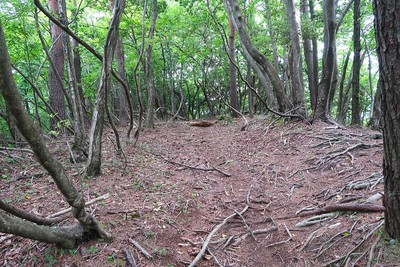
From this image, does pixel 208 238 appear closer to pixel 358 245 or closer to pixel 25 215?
pixel 358 245

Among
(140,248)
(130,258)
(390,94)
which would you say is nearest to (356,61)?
(390,94)

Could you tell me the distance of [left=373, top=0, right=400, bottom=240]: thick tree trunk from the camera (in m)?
2.02

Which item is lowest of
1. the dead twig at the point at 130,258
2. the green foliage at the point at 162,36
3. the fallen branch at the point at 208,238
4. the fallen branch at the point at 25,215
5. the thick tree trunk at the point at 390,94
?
the fallen branch at the point at 208,238

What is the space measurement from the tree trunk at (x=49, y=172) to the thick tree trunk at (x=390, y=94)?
2714 millimetres

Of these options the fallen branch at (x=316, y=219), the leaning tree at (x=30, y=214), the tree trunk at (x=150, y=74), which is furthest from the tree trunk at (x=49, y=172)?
the tree trunk at (x=150, y=74)

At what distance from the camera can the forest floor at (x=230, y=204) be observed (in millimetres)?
2783

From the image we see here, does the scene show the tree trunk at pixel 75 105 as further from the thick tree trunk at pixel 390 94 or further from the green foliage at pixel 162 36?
the thick tree trunk at pixel 390 94

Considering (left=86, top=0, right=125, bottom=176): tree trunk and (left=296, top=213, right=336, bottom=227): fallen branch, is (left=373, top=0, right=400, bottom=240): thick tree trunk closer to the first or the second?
(left=296, top=213, right=336, bottom=227): fallen branch

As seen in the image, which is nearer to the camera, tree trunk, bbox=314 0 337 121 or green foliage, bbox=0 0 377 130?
tree trunk, bbox=314 0 337 121

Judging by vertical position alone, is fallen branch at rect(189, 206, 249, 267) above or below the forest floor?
below

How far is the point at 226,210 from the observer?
4164 mm

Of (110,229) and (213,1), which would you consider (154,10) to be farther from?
(110,229)

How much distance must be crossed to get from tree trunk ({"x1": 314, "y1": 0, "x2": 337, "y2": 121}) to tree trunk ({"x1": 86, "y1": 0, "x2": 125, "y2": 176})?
4915 mm

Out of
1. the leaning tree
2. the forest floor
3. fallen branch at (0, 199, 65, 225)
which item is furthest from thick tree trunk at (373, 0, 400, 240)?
fallen branch at (0, 199, 65, 225)
